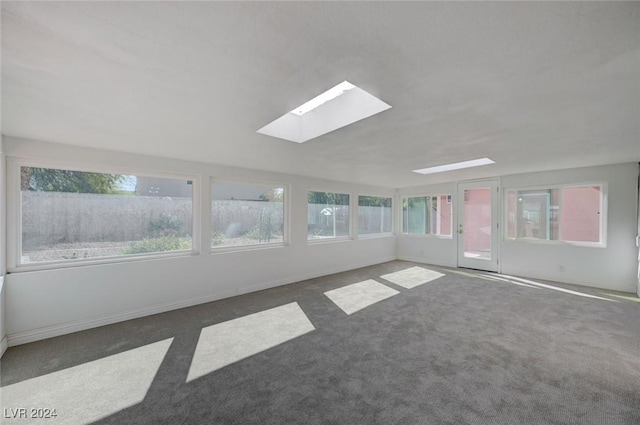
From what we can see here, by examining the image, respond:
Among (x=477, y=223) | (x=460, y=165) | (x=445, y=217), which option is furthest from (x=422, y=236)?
(x=460, y=165)

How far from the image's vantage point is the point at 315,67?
1376mm

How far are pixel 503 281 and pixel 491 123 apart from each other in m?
3.97

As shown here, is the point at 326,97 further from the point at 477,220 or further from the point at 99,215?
the point at 477,220

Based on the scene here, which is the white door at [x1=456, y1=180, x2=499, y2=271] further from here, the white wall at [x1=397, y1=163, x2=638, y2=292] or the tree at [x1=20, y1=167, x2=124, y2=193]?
the tree at [x1=20, y1=167, x2=124, y2=193]

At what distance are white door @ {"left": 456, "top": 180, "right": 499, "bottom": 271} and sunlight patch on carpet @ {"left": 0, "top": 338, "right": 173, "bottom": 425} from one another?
6334 mm

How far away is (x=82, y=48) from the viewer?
1.21 m

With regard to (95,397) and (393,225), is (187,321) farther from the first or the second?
(393,225)

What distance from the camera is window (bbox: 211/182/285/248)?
4109 mm

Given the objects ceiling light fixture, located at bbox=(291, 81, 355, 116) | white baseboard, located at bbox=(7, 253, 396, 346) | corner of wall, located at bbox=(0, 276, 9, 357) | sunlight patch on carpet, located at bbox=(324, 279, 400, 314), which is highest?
ceiling light fixture, located at bbox=(291, 81, 355, 116)

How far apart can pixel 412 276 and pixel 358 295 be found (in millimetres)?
1818

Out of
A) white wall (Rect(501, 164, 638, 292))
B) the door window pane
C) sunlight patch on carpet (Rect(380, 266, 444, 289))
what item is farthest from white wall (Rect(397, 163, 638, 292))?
sunlight patch on carpet (Rect(380, 266, 444, 289))

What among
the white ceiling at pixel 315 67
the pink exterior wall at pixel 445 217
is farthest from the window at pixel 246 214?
the pink exterior wall at pixel 445 217

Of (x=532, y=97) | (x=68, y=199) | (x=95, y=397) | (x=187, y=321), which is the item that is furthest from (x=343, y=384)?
(x=68, y=199)

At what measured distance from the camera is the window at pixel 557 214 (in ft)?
14.8
